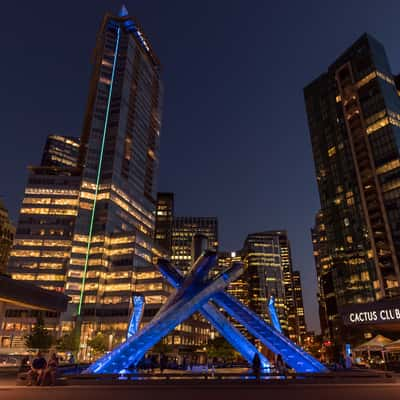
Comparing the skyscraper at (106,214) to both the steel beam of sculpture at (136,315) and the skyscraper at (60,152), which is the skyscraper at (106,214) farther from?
the steel beam of sculpture at (136,315)

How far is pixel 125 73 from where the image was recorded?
128 meters

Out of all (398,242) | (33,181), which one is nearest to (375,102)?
(398,242)

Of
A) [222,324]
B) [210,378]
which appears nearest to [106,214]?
[222,324]

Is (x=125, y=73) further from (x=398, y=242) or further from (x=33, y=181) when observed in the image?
(x=398, y=242)

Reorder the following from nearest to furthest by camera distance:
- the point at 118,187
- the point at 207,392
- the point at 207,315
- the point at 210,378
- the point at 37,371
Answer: the point at 207,392 < the point at 37,371 < the point at 210,378 < the point at 207,315 < the point at 118,187

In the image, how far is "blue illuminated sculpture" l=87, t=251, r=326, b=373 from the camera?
22.5m

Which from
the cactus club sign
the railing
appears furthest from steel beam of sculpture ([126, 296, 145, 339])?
the cactus club sign

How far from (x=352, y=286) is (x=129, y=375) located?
3154 inches

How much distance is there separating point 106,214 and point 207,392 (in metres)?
95.1

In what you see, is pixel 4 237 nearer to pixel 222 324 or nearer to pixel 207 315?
pixel 207 315

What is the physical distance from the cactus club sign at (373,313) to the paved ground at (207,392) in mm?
14401

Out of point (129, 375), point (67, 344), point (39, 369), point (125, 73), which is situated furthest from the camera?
point (125, 73)

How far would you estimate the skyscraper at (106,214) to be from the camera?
95.4 meters

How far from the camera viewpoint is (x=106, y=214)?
104562mm
